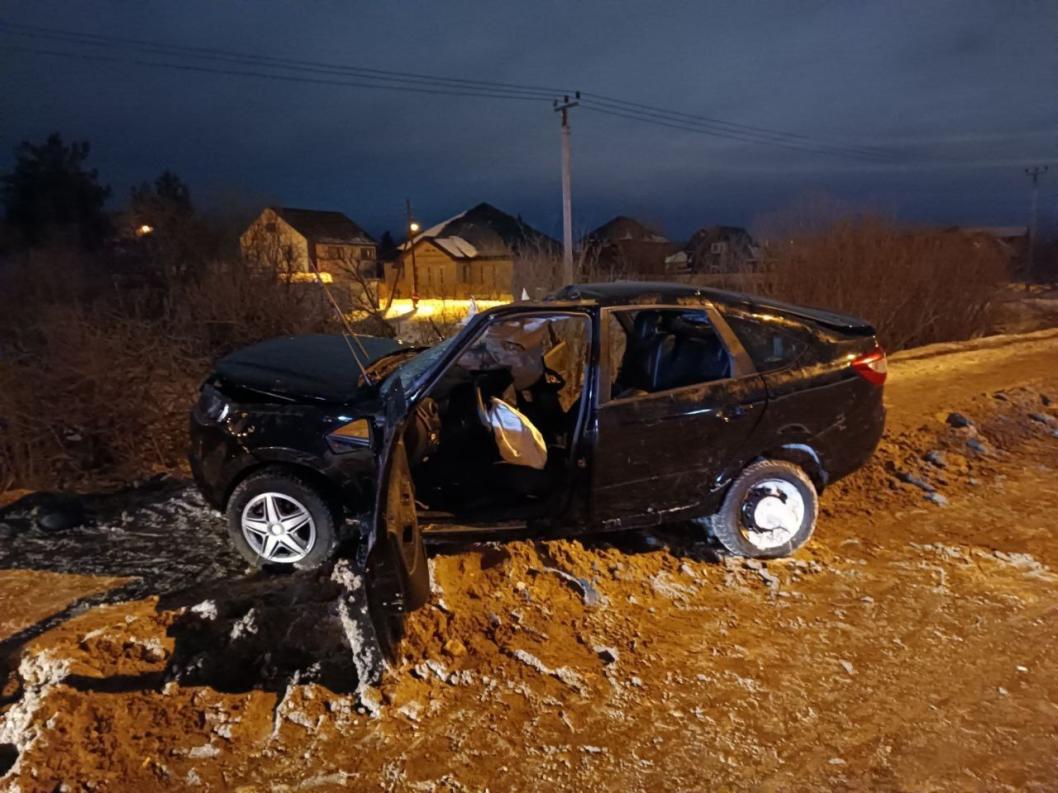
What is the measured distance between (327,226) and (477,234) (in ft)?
31.7

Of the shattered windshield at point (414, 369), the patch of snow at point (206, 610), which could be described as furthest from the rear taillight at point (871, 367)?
the patch of snow at point (206, 610)

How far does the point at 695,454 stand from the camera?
4375 mm

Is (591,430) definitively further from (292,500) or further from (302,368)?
(302,368)

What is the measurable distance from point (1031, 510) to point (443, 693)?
186 inches

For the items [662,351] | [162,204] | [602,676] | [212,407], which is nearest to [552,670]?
[602,676]

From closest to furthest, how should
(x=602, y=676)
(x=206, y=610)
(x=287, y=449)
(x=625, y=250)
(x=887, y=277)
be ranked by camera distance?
(x=602, y=676) → (x=206, y=610) → (x=287, y=449) → (x=887, y=277) → (x=625, y=250)

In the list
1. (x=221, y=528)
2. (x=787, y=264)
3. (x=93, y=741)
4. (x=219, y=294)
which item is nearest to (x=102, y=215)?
(x=219, y=294)

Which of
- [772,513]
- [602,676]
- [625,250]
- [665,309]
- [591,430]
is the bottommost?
[602,676]

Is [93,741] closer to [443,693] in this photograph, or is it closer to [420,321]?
[443,693]

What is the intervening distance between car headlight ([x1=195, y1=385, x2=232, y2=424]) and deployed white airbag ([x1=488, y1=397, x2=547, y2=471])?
5.32 feet

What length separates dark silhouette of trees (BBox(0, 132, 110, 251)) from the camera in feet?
122

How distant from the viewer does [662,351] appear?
4734 mm

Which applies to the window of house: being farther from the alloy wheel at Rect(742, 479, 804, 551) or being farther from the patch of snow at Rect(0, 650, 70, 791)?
the patch of snow at Rect(0, 650, 70, 791)

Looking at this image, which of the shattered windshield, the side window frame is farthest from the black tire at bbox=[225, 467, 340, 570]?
the side window frame
